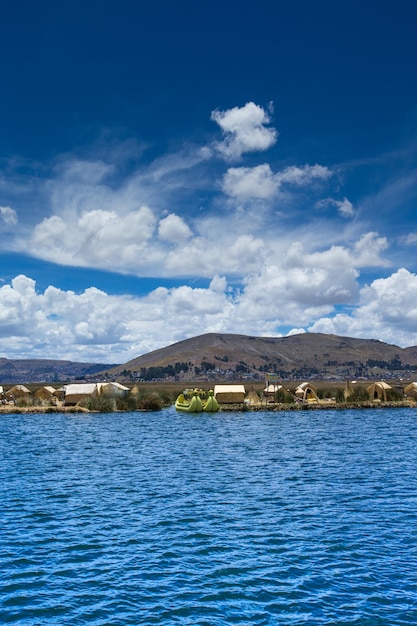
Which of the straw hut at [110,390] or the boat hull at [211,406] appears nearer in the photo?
the boat hull at [211,406]

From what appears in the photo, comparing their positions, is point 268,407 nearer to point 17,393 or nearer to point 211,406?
point 211,406

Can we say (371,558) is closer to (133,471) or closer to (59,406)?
(133,471)

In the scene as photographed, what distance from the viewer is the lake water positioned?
48.3 ft

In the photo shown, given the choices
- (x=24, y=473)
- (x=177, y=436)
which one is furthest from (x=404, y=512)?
(x=177, y=436)

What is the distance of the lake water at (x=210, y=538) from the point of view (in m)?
14.7

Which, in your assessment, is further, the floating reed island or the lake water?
the floating reed island

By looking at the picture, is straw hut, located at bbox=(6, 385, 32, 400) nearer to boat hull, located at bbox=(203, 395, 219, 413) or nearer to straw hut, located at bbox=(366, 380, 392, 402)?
boat hull, located at bbox=(203, 395, 219, 413)

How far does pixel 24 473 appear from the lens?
35.8 meters

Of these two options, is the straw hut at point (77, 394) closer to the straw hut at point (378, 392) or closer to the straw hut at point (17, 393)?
the straw hut at point (17, 393)

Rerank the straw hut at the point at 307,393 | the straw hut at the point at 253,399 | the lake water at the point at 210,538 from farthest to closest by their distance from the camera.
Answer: the straw hut at the point at 307,393 < the straw hut at the point at 253,399 < the lake water at the point at 210,538

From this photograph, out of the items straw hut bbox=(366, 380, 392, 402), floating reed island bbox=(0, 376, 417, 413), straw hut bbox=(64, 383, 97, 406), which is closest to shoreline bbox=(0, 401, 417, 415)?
floating reed island bbox=(0, 376, 417, 413)

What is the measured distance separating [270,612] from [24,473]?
2538cm

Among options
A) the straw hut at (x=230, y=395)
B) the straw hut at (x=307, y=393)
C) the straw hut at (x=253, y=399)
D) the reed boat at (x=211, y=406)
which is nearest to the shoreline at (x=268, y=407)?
the reed boat at (x=211, y=406)

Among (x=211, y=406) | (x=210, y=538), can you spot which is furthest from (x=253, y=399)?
(x=210, y=538)
